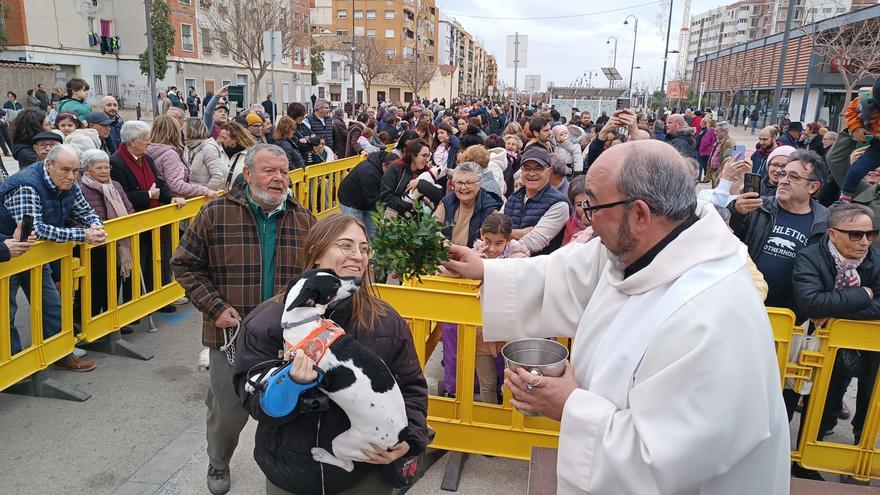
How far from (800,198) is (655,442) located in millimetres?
3399

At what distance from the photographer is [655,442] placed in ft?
5.73

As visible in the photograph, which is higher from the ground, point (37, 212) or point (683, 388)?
point (683, 388)

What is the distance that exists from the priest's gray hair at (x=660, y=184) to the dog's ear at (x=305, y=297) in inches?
42.5

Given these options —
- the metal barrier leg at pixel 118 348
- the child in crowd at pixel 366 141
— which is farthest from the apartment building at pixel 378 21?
the metal barrier leg at pixel 118 348

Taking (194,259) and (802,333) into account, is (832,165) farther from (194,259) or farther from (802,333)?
→ (194,259)

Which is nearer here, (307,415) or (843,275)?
(307,415)

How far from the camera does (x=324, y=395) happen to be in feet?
7.13

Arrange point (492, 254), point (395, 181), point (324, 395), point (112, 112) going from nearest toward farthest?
point (324, 395) < point (492, 254) < point (395, 181) < point (112, 112)

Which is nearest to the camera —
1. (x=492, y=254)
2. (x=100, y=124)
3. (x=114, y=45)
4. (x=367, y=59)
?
(x=492, y=254)

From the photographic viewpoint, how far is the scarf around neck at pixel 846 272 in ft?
12.6

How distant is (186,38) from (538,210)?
5112 cm

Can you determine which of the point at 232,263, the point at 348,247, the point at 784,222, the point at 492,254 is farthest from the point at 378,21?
the point at 348,247

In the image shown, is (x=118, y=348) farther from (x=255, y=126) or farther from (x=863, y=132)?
(x=863, y=132)

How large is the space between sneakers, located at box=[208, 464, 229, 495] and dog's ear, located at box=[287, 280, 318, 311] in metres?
2.15
